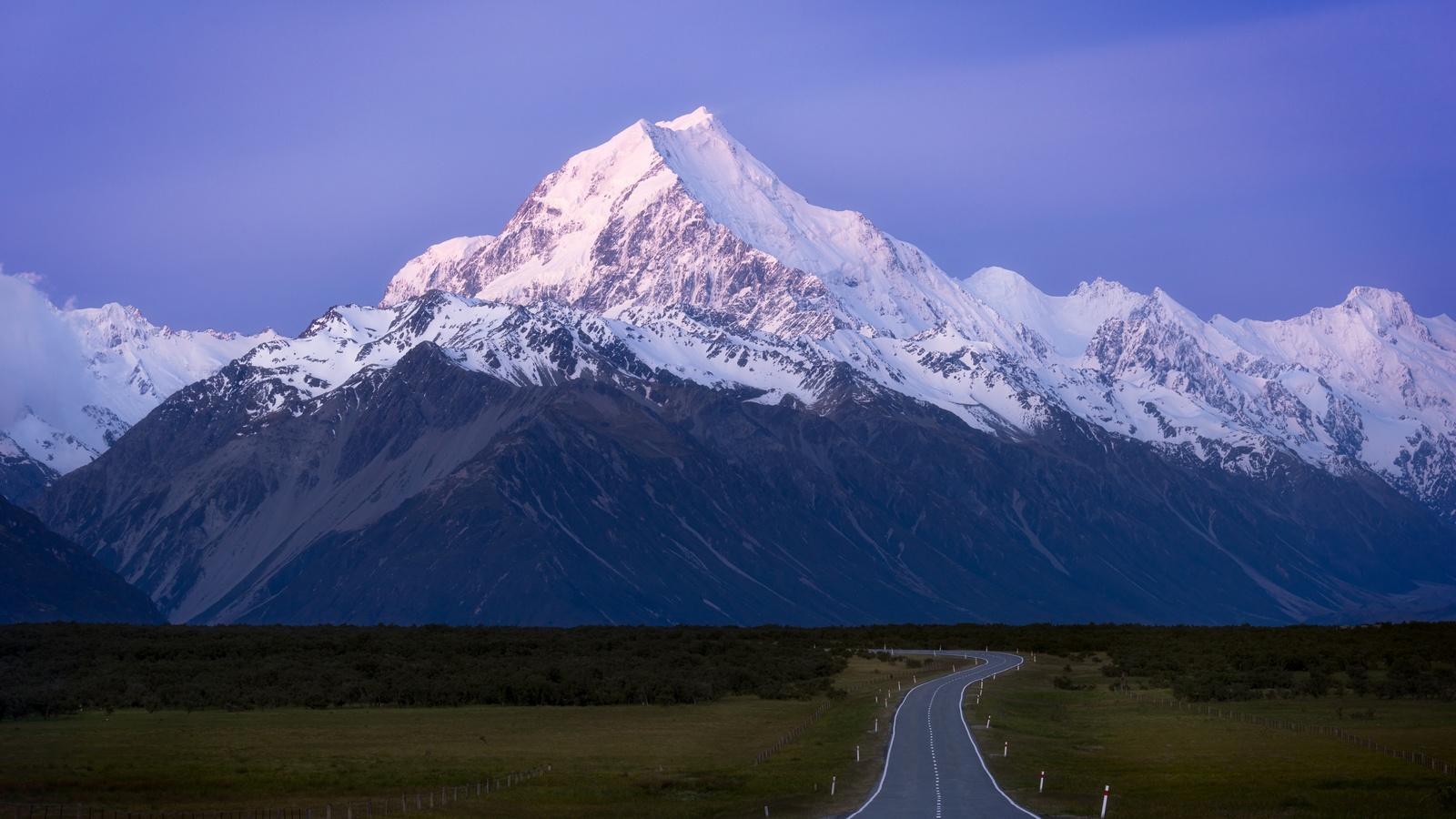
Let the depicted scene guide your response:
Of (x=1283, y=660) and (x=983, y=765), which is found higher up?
(x=1283, y=660)

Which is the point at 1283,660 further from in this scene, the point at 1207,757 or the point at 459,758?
the point at 459,758

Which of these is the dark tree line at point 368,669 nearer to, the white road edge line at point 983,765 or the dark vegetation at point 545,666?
the dark vegetation at point 545,666

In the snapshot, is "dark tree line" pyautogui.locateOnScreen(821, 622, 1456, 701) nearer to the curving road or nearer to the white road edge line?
the white road edge line

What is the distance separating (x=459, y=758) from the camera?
87375 mm

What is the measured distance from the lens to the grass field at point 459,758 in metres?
72.2

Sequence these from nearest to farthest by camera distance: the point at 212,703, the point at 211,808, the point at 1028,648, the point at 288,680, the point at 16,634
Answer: the point at 211,808, the point at 212,703, the point at 288,680, the point at 16,634, the point at 1028,648

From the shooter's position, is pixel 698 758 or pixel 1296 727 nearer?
pixel 698 758

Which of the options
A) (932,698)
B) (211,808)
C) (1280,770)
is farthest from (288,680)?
(1280,770)

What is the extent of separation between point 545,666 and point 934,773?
69086 millimetres

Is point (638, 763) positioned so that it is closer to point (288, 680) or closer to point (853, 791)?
point (853, 791)

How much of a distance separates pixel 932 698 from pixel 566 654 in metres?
53.9

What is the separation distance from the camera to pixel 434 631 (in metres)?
194

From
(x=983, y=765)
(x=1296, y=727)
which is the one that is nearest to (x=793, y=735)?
(x=983, y=765)

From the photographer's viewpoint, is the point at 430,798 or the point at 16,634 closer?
the point at 430,798
